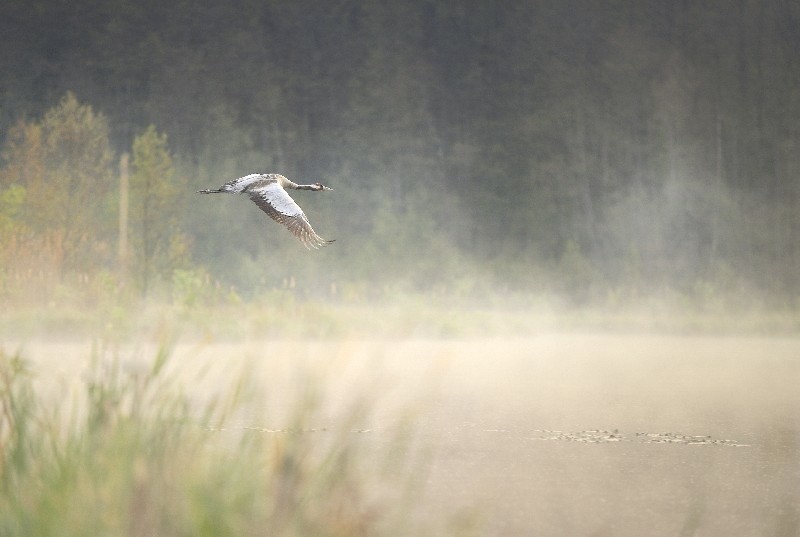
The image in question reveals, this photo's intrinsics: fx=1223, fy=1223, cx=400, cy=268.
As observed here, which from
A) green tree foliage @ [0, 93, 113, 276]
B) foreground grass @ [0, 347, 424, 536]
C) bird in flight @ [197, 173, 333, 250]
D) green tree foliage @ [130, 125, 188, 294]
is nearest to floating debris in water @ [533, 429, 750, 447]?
bird in flight @ [197, 173, 333, 250]

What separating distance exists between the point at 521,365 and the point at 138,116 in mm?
14152

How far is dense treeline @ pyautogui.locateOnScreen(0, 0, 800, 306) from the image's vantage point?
22.5m

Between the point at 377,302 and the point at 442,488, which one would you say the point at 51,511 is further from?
the point at 377,302

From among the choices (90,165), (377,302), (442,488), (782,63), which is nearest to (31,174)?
(90,165)

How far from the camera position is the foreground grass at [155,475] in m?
3.07

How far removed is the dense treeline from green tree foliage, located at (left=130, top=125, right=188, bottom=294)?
5659 millimetres

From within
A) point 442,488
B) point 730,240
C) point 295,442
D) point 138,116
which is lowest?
point 442,488

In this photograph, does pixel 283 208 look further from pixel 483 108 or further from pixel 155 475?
pixel 483 108

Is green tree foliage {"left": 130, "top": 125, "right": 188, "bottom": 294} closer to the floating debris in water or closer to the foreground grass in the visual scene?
the floating debris in water

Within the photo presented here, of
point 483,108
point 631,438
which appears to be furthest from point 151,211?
point 483,108

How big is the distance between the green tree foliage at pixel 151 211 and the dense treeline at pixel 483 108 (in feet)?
18.6

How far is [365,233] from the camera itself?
73.7 ft

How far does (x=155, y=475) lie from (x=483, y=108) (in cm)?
2177

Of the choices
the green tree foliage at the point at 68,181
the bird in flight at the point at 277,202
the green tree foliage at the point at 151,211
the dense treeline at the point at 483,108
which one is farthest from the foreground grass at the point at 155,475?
the dense treeline at the point at 483,108
